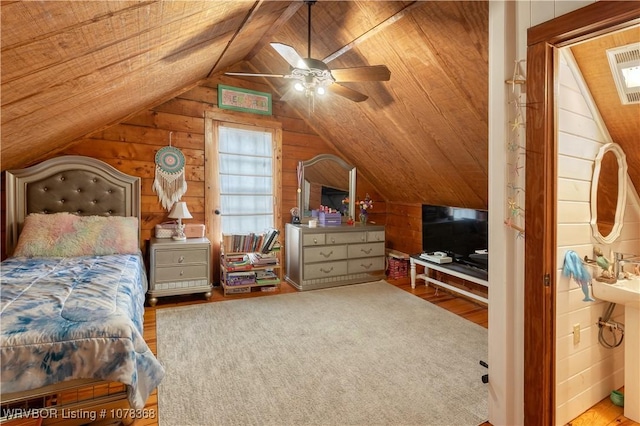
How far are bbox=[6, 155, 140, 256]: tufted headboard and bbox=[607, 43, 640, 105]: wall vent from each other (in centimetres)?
397

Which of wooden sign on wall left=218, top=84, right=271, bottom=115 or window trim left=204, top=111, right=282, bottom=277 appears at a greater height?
wooden sign on wall left=218, top=84, right=271, bottom=115

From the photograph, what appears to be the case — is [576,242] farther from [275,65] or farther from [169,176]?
[169,176]

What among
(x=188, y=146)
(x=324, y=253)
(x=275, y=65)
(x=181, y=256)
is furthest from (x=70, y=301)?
(x=275, y=65)

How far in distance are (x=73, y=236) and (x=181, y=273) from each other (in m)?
1.01

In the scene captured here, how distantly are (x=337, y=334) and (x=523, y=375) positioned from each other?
143 cm

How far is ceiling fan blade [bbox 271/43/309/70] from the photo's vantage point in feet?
6.79

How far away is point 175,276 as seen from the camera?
3396mm

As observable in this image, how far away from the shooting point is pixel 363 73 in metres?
2.29

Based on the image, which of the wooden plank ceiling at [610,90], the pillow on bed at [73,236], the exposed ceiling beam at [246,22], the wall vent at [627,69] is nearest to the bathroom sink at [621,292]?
the wooden plank ceiling at [610,90]

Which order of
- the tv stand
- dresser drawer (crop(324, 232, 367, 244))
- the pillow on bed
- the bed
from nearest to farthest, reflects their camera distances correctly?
the bed < the pillow on bed < the tv stand < dresser drawer (crop(324, 232, 367, 244))

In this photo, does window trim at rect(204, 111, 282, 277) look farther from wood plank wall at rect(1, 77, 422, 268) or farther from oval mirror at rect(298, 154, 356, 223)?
oval mirror at rect(298, 154, 356, 223)

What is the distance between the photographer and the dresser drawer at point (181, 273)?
132 inches

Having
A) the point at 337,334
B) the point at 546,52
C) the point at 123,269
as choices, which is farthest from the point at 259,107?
the point at 546,52

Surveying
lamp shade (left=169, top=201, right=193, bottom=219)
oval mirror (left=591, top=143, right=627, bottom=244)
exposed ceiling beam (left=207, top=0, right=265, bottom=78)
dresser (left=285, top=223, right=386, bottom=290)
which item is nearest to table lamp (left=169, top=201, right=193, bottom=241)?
lamp shade (left=169, top=201, right=193, bottom=219)
